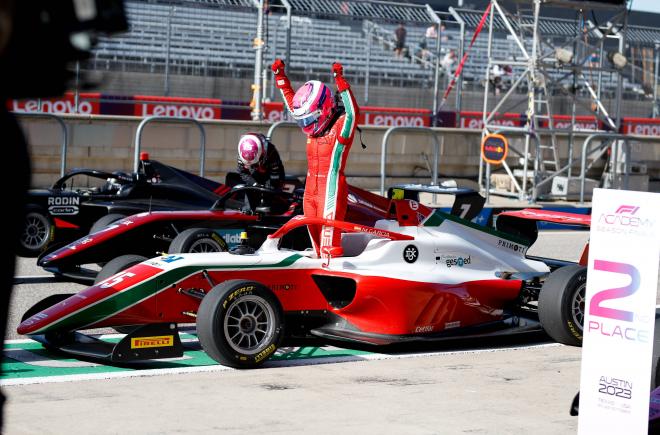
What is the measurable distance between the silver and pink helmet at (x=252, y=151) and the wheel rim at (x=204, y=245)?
129cm

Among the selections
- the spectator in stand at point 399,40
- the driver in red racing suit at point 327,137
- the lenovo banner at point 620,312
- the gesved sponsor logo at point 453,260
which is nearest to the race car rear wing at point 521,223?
the gesved sponsor logo at point 453,260

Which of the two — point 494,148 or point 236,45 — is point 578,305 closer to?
point 494,148

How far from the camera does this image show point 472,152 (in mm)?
22359

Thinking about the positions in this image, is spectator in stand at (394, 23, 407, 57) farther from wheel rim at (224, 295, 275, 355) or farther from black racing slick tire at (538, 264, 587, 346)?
wheel rim at (224, 295, 275, 355)

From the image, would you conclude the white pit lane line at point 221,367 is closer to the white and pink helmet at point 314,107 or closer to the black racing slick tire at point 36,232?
the white and pink helmet at point 314,107

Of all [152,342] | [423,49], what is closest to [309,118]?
[152,342]

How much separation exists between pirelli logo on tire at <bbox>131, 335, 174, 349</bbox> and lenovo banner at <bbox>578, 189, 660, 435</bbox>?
307 centimetres

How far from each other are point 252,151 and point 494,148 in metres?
9.39

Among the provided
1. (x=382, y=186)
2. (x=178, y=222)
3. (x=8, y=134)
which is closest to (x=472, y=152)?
(x=382, y=186)

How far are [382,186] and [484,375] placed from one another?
34.2ft

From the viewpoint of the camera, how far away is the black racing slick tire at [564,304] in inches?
323

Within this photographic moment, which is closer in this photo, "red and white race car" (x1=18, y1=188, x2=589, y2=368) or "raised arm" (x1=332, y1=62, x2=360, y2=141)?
"red and white race car" (x1=18, y1=188, x2=589, y2=368)

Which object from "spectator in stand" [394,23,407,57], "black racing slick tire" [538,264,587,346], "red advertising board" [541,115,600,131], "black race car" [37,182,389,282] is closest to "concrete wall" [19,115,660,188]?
"black race car" [37,182,389,282]

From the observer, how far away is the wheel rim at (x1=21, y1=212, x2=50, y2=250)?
12.1 meters
